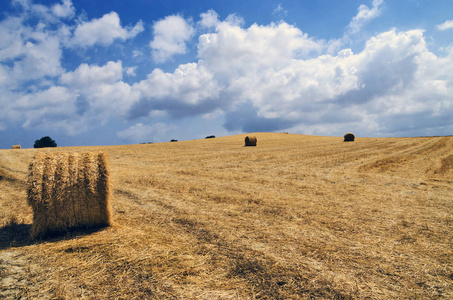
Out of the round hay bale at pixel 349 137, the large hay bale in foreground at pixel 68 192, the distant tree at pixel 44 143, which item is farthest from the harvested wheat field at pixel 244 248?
the distant tree at pixel 44 143

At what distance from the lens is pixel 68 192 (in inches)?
226

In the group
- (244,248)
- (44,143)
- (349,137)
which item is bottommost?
(244,248)

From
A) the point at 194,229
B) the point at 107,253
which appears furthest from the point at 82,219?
the point at 194,229

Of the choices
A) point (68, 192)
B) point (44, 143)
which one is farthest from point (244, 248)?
point (44, 143)

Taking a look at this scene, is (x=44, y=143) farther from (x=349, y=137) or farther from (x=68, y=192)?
(x=349, y=137)

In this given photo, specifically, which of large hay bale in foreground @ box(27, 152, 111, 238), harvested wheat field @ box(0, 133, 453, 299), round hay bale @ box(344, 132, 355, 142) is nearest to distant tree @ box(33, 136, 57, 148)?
harvested wheat field @ box(0, 133, 453, 299)

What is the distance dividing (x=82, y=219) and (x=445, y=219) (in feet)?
31.0

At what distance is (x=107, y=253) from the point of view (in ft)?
15.5

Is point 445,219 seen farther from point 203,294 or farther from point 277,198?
point 203,294

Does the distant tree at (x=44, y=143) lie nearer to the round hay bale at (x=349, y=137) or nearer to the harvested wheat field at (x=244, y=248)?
the harvested wheat field at (x=244, y=248)

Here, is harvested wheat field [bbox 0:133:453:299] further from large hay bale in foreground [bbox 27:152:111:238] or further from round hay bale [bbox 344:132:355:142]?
round hay bale [bbox 344:132:355:142]

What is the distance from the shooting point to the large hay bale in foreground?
5.46 meters

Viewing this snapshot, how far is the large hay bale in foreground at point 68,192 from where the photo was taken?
5.46 m

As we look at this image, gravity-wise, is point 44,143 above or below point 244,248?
above
